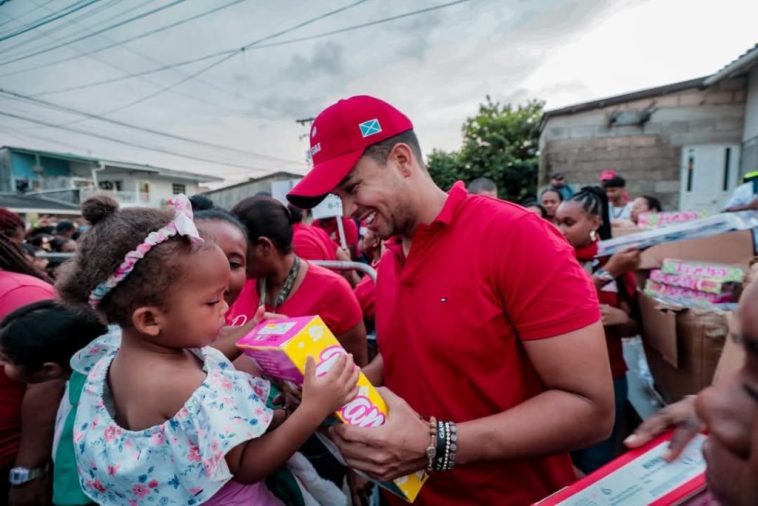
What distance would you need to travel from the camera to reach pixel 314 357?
1192 mm

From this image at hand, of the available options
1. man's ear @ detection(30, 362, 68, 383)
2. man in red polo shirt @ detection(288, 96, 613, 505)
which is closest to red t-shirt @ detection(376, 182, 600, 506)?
man in red polo shirt @ detection(288, 96, 613, 505)

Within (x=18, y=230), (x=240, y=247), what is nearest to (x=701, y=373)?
(x=240, y=247)

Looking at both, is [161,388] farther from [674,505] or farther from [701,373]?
[701,373]

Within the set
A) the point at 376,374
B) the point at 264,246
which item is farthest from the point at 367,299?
the point at 376,374

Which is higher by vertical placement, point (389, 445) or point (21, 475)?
point (389, 445)

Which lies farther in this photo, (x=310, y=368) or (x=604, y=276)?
(x=604, y=276)

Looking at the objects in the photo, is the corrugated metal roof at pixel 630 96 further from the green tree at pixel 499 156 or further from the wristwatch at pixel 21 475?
the wristwatch at pixel 21 475

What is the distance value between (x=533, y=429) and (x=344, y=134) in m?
1.13

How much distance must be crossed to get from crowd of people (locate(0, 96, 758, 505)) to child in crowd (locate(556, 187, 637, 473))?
1462mm

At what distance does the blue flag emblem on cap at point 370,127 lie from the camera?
4.84 feet

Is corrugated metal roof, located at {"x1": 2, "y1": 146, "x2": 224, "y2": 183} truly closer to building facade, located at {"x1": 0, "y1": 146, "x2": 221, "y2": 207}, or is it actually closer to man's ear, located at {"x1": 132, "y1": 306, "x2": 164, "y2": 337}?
building facade, located at {"x1": 0, "y1": 146, "x2": 221, "y2": 207}

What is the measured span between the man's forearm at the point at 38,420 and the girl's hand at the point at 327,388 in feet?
Result: 3.92

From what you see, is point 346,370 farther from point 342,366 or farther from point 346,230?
point 346,230

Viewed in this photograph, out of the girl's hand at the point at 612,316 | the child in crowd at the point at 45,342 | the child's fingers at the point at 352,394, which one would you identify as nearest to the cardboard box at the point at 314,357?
the child's fingers at the point at 352,394
